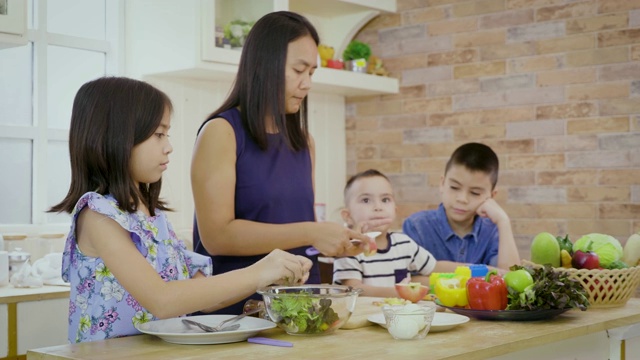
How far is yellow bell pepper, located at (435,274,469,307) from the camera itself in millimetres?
1945

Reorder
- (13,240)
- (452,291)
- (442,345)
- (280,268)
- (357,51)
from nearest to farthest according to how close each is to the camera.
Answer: (442,345) < (280,268) < (452,291) < (13,240) < (357,51)

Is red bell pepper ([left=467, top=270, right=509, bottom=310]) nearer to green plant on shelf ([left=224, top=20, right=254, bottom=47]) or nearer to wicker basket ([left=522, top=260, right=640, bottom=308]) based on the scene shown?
wicker basket ([left=522, top=260, right=640, bottom=308])

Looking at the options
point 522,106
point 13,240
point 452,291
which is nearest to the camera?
point 452,291

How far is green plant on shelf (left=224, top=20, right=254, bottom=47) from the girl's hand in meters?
1.97

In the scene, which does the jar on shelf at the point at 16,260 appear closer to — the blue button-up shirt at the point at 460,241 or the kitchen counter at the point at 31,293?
the kitchen counter at the point at 31,293

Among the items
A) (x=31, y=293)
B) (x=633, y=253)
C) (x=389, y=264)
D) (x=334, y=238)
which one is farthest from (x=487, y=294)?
(x=31, y=293)

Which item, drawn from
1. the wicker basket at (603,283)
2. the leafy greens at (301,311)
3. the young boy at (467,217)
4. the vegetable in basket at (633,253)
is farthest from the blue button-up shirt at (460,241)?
the leafy greens at (301,311)

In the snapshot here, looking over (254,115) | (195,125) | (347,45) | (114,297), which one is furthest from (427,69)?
(114,297)

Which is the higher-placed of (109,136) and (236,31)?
(236,31)

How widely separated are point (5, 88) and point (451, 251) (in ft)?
5.96

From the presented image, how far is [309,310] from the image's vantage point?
164 centimetres

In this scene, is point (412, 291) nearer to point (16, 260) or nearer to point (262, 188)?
point (262, 188)

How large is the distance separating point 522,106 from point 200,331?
2.62 m

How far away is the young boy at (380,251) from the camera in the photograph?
9.07 feet
